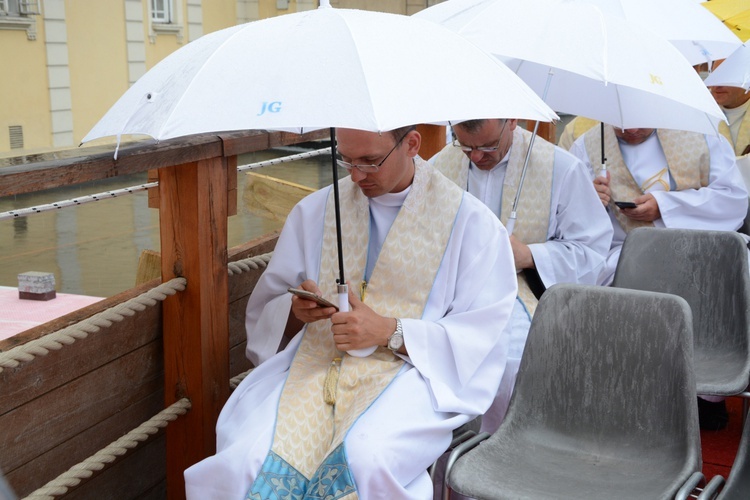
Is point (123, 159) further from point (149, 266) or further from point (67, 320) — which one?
point (149, 266)

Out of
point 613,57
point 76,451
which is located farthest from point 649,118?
point 76,451

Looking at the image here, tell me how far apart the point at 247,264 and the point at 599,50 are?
4.82ft

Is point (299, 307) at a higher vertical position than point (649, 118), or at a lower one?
lower

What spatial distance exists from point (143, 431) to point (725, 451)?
254cm

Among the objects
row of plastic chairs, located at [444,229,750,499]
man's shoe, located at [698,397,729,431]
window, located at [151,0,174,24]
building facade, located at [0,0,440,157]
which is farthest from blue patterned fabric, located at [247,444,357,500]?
window, located at [151,0,174,24]

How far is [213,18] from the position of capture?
65.7 feet

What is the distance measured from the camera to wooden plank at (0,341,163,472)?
2.68 meters

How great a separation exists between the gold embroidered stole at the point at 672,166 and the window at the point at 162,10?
15221 mm

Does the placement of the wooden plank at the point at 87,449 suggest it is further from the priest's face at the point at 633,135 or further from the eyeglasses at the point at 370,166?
the priest's face at the point at 633,135

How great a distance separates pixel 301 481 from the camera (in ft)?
8.86

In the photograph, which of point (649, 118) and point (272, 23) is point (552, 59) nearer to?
point (649, 118)

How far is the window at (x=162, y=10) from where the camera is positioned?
733 inches

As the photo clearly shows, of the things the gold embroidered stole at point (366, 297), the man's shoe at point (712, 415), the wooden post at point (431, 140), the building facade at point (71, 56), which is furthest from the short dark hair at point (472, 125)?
the building facade at point (71, 56)

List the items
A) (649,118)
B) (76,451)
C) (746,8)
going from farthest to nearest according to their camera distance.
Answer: (746,8)
(649,118)
(76,451)
